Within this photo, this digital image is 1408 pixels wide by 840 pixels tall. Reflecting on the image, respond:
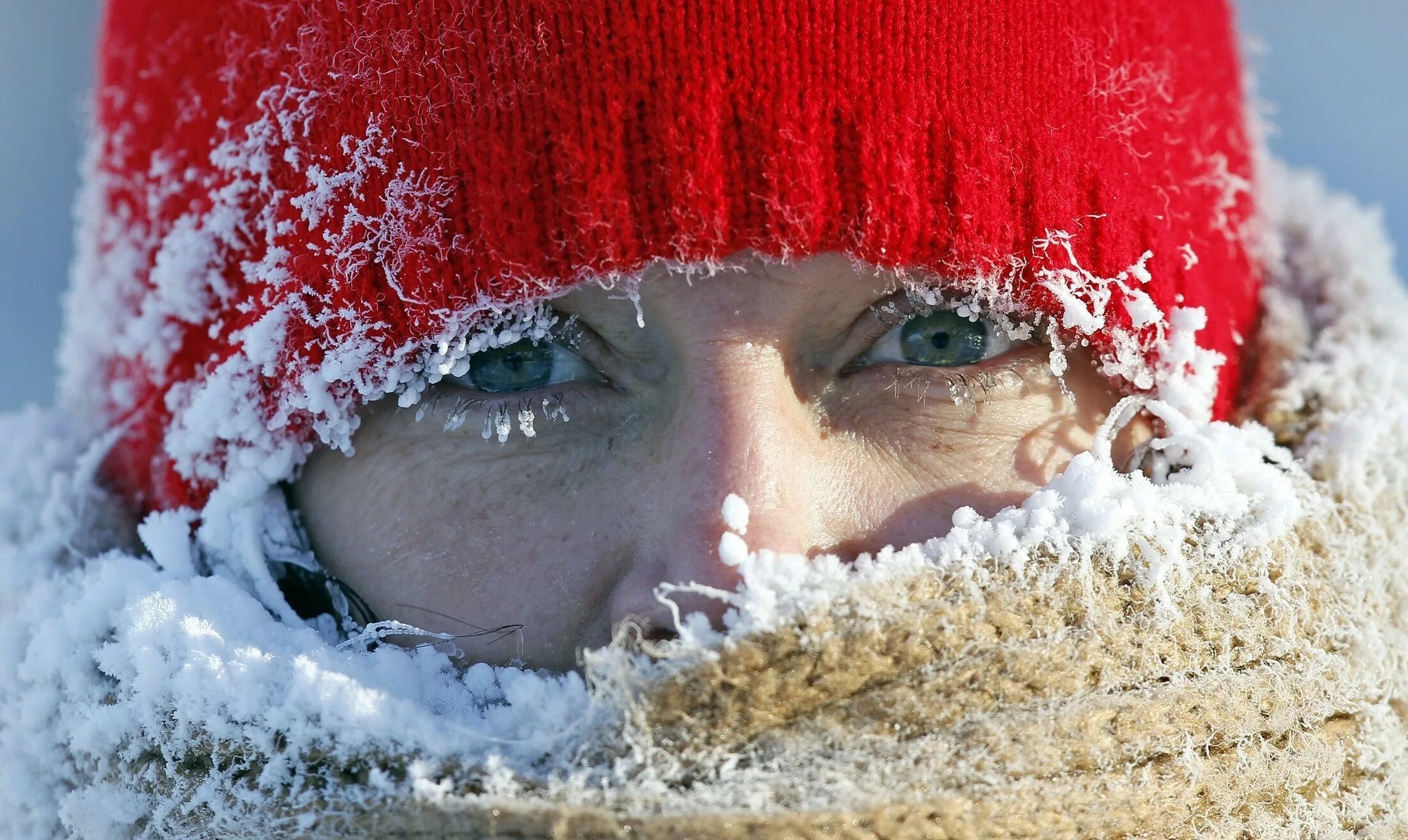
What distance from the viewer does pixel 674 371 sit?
1.15 metres

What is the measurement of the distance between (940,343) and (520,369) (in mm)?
415

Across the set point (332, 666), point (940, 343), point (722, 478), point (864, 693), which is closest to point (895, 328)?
point (940, 343)

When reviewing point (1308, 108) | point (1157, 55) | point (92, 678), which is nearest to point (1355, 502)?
point (1157, 55)

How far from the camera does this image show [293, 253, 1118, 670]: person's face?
1.10 meters

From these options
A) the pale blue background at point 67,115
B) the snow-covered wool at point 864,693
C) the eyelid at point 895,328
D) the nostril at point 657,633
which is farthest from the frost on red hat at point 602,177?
the pale blue background at point 67,115

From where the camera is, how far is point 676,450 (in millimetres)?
1122

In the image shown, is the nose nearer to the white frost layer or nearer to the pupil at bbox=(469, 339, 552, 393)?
the white frost layer

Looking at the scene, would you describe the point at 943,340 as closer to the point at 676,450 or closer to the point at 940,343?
the point at 940,343

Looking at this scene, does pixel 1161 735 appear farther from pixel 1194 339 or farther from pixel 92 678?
pixel 92 678

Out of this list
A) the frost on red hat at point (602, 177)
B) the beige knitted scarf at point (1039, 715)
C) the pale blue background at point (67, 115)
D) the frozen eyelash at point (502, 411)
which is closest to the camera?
the beige knitted scarf at point (1039, 715)

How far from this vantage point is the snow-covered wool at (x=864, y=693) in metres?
0.97

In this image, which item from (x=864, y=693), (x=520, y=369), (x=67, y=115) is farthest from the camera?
(x=67, y=115)

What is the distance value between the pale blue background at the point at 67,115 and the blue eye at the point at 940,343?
88.0 inches

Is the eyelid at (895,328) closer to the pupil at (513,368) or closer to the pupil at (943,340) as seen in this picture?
the pupil at (943,340)
